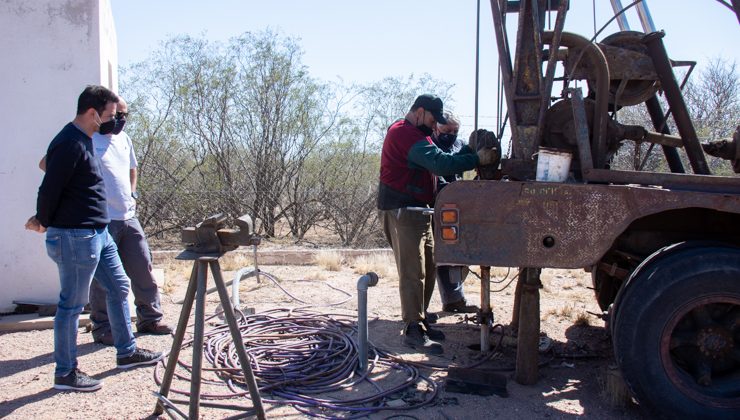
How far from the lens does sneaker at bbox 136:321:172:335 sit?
5.34 meters

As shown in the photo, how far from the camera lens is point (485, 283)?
435cm

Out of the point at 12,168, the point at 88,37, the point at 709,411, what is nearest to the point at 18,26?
the point at 88,37

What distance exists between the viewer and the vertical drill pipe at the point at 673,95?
14.4ft

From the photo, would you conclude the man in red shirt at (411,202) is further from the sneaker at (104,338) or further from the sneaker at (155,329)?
the sneaker at (104,338)

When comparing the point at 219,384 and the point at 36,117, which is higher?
the point at 36,117

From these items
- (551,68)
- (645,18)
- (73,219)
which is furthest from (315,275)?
(645,18)

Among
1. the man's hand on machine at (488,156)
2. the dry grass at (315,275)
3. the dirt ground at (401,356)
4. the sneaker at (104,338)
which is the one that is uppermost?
the man's hand on machine at (488,156)

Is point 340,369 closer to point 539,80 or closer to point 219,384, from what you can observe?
point 219,384

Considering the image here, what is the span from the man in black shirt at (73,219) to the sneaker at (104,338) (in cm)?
95

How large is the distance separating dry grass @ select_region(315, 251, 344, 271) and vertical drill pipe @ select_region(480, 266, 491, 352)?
3.85 m

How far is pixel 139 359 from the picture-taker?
4.55 metres

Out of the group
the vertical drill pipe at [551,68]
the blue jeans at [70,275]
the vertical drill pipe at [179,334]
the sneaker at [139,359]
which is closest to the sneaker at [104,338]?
the sneaker at [139,359]

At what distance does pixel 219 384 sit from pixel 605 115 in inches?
123

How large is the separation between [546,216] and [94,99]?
3037mm
